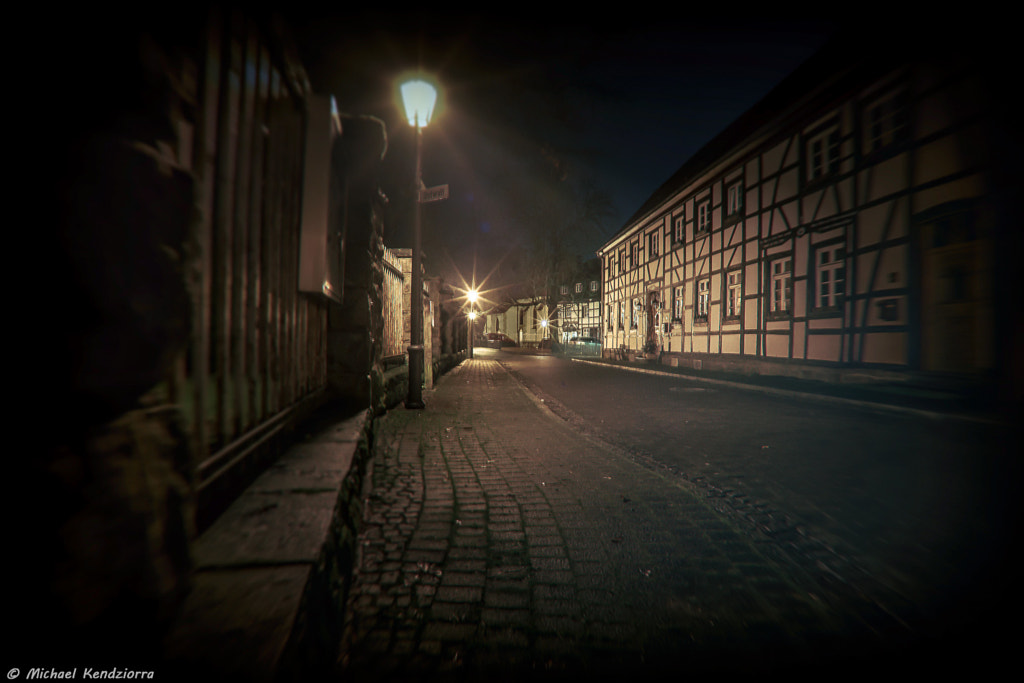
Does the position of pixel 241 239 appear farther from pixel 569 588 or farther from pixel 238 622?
pixel 569 588

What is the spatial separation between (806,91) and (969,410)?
26.6ft

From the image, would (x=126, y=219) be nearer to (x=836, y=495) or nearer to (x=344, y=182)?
(x=344, y=182)

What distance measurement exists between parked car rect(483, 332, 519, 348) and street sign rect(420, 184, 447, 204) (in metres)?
44.3

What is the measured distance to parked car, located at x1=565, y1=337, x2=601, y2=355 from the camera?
36.8m

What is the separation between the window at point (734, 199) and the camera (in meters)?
14.4

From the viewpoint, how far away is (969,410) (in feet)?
22.1

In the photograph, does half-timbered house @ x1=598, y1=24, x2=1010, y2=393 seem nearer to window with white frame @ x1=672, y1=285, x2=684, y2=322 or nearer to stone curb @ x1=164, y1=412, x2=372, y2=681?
window with white frame @ x1=672, y1=285, x2=684, y2=322

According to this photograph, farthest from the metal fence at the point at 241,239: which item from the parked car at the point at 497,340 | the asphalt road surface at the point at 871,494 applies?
the parked car at the point at 497,340

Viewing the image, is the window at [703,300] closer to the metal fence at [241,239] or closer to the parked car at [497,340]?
the metal fence at [241,239]

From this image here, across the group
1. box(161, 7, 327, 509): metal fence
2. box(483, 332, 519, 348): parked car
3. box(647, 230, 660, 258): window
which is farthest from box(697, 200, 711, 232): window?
box(483, 332, 519, 348): parked car

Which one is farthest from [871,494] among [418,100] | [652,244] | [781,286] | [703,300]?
[652,244]

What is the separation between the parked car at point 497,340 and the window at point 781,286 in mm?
39425

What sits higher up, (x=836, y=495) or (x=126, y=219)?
(x=126, y=219)

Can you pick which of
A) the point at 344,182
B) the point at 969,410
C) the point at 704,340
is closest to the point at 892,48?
the point at 969,410
